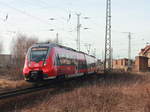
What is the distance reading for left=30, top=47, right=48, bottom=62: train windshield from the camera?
1569 centimetres

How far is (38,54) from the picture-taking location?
15.9 metres

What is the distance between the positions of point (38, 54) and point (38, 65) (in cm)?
88

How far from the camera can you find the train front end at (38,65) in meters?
15.3

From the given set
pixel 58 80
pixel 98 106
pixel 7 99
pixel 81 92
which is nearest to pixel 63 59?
pixel 58 80

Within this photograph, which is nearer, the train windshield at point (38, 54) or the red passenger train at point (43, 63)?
the red passenger train at point (43, 63)

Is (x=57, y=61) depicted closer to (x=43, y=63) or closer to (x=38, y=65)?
(x=43, y=63)

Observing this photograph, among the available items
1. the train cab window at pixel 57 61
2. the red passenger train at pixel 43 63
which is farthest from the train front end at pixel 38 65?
the train cab window at pixel 57 61

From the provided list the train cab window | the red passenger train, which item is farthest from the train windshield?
the train cab window

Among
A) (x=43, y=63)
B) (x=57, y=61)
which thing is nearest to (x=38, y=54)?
(x=43, y=63)

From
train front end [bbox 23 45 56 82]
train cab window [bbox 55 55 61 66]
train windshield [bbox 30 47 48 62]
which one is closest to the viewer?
train front end [bbox 23 45 56 82]

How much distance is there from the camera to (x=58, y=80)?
17422mm

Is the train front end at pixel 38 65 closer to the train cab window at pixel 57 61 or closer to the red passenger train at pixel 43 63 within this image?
the red passenger train at pixel 43 63

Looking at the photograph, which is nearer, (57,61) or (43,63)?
(43,63)

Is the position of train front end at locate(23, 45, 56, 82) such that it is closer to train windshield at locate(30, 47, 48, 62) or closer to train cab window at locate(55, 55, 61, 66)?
train windshield at locate(30, 47, 48, 62)
